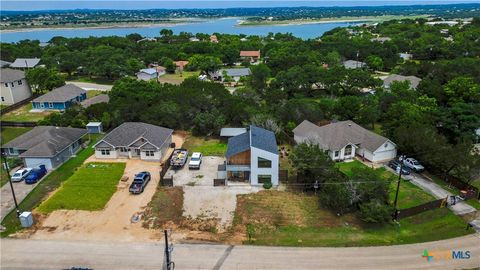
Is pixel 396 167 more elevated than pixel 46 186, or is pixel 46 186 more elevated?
pixel 46 186

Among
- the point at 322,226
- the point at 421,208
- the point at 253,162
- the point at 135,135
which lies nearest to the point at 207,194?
the point at 253,162

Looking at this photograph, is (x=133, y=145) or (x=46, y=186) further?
(x=133, y=145)

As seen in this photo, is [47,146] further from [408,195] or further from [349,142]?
[408,195]

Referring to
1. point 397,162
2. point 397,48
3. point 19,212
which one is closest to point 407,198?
point 397,162

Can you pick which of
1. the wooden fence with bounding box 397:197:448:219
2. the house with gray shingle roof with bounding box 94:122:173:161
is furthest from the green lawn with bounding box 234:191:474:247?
the house with gray shingle roof with bounding box 94:122:173:161

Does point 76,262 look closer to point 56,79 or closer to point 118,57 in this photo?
point 56,79

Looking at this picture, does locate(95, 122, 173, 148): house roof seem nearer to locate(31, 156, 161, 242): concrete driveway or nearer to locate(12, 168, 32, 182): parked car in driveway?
locate(12, 168, 32, 182): parked car in driveway

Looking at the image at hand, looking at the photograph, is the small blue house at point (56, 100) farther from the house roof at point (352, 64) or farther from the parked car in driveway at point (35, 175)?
the house roof at point (352, 64)
